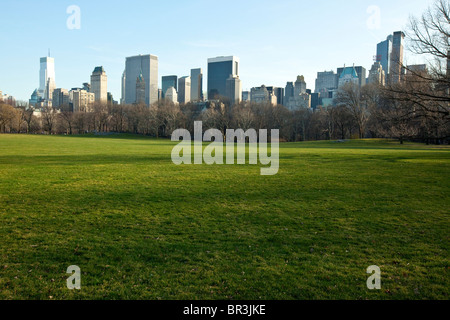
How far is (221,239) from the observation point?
8.99 meters

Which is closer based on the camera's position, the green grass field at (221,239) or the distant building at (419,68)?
the green grass field at (221,239)

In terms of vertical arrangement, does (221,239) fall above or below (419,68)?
below

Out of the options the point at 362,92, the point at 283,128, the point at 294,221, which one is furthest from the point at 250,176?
the point at 283,128

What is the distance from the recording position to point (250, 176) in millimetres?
20156

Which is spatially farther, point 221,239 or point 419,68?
point 419,68

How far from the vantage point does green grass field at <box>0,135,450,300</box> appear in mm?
6461

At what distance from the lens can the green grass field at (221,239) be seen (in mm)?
6461

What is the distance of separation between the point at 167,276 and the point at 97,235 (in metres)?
3.34

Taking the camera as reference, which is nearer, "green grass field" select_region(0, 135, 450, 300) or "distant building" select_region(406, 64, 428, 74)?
"green grass field" select_region(0, 135, 450, 300)

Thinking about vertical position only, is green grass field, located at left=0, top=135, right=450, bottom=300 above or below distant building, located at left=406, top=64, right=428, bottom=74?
below

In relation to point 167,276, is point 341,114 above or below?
above

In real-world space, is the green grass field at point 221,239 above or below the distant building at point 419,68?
below
